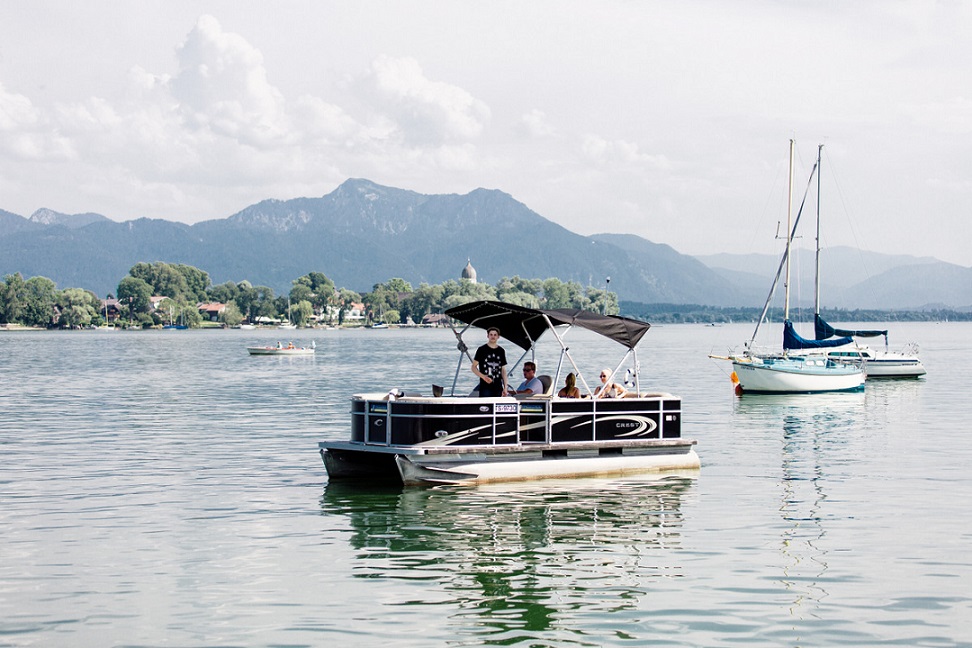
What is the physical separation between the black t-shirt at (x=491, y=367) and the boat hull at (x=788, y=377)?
1307 inches

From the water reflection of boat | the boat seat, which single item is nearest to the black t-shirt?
the water reflection of boat

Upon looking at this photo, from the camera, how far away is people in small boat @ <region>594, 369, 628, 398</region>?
24172 mm

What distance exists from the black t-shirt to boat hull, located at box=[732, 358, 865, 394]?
109 ft

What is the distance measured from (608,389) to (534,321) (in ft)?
7.32

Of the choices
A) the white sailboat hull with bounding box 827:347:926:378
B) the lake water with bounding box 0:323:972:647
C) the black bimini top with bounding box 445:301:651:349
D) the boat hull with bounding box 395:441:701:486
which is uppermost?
the black bimini top with bounding box 445:301:651:349

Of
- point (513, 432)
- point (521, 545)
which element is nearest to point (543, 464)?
point (513, 432)

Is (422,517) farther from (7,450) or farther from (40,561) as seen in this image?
(7,450)

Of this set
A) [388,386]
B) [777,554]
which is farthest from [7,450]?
[388,386]

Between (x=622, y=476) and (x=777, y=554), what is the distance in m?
7.24

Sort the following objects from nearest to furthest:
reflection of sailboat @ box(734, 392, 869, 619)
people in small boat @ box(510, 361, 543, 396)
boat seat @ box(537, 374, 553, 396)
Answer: reflection of sailboat @ box(734, 392, 869, 619)
people in small boat @ box(510, 361, 543, 396)
boat seat @ box(537, 374, 553, 396)

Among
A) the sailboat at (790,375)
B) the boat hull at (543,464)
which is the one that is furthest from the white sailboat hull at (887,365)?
the boat hull at (543,464)

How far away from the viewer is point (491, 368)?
2261cm

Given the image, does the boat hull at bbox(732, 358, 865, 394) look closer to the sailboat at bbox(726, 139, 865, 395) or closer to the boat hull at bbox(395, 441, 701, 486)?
the sailboat at bbox(726, 139, 865, 395)

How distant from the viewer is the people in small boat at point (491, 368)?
22531 mm
